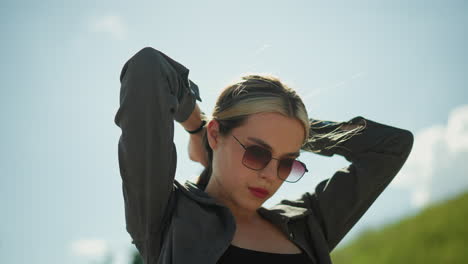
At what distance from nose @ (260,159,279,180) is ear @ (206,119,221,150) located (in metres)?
0.36

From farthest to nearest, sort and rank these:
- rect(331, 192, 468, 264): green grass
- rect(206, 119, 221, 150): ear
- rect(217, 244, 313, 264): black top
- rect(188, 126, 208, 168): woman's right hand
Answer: rect(331, 192, 468, 264): green grass, rect(188, 126, 208, 168): woman's right hand, rect(206, 119, 221, 150): ear, rect(217, 244, 313, 264): black top

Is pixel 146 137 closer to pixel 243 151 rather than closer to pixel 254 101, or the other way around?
pixel 243 151

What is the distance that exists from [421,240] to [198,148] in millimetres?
7571

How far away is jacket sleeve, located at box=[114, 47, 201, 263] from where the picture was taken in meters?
1.75

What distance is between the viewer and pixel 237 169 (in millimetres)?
2248

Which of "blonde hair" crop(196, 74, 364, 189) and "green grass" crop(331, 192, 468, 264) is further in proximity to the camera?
"green grass" crop(331, 192, 468, 264)

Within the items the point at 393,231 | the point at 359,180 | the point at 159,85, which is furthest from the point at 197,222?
the point at 393,231

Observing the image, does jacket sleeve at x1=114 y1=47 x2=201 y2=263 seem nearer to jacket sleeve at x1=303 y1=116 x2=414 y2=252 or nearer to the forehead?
the forehead

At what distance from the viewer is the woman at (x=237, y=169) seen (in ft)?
5.93

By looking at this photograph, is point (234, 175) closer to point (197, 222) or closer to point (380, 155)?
point (197, 222)

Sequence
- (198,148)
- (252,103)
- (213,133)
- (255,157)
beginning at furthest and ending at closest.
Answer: (198,148) → (213,133) → (252,103) → (255,157)

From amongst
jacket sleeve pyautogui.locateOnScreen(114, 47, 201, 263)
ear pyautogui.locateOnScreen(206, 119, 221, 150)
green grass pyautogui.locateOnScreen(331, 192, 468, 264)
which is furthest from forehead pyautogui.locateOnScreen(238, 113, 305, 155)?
green grass pyautogui.locateOnScreen(331, 192, 468, 264)

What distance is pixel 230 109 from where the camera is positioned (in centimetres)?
236

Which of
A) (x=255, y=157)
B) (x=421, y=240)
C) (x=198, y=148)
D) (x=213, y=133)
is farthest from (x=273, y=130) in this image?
(x=421, y=240)
